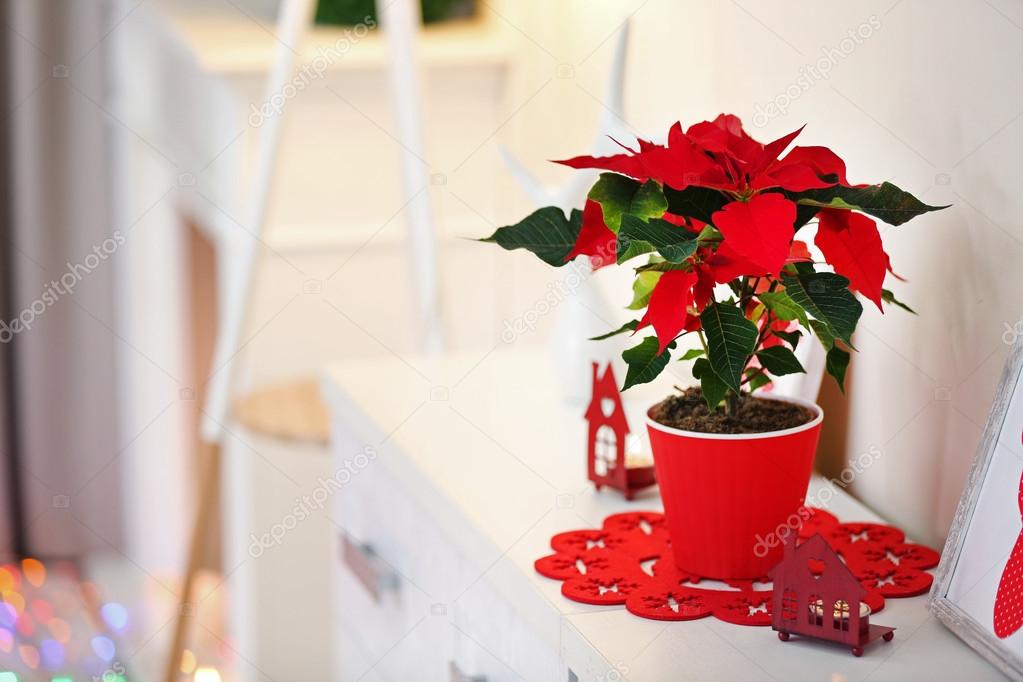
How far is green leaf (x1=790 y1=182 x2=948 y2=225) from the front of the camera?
0.72m

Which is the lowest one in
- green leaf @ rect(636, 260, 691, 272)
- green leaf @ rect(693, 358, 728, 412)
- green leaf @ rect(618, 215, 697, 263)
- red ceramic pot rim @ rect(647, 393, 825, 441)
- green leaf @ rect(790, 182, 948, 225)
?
red ceramic pot rim @ rect(647, 393, 825, 441)

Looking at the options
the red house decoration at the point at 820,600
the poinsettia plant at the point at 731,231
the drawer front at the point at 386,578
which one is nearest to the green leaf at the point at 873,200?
the poinsettia plant at the point at 731,231

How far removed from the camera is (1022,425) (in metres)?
0.71

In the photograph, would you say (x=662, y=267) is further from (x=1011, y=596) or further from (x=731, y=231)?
(x=1011, y=596)

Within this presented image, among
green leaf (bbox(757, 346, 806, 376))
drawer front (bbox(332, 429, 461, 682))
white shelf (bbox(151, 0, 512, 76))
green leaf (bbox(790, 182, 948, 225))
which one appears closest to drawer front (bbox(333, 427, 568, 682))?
drawer front (bbox(332, 429, 461, 682))

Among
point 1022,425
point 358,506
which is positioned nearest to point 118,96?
point 358,506

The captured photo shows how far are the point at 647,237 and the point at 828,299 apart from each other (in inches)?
4.7

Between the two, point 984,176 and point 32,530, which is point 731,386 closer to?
point 984,176

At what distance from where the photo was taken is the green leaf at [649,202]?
2.35 ft

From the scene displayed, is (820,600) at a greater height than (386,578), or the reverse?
(820,600)

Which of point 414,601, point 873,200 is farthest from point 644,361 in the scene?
point 414,601

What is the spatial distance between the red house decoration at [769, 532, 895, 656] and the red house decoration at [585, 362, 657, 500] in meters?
0.27

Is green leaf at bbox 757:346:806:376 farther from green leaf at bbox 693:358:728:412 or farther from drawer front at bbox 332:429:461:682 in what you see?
drawer front at bbox 332:429:461:682

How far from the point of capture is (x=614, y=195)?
731 millimetres
